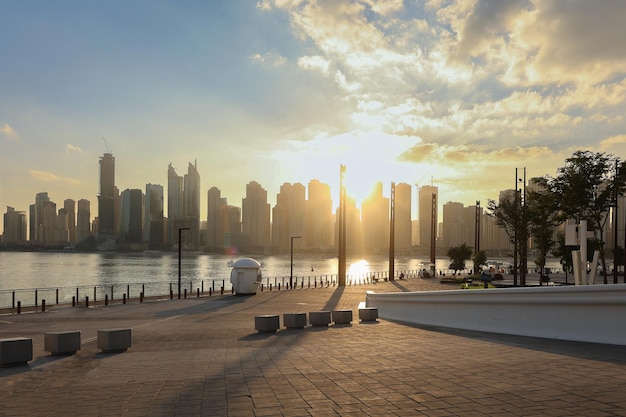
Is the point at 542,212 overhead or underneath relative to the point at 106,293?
overhead

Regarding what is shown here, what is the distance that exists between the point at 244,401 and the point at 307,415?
3.61 ft

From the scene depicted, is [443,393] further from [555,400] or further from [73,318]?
[73,318]

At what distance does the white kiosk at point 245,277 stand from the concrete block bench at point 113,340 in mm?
25855

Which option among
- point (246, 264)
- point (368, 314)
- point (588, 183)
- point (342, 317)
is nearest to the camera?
point (342, 317)

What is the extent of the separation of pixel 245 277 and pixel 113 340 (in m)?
26.3

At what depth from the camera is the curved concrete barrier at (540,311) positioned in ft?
34.3

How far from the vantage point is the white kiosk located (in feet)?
124

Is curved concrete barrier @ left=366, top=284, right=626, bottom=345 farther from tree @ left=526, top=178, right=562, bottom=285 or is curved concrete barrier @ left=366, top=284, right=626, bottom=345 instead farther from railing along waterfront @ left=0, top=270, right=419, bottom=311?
railing along waterfront @ left=0, top=270, right=419, bottom=311

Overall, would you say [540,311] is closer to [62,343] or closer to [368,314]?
[368,314]

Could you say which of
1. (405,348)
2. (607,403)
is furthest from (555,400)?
(405,348)

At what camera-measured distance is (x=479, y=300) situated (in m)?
14.1

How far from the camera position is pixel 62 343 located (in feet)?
37.3

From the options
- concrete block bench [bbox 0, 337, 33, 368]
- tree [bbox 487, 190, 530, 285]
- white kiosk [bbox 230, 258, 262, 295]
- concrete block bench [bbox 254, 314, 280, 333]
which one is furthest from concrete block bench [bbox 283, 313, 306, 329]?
tree [bbox 487, 190, 530, 285]

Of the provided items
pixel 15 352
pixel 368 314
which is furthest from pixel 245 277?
pixel 15 352
